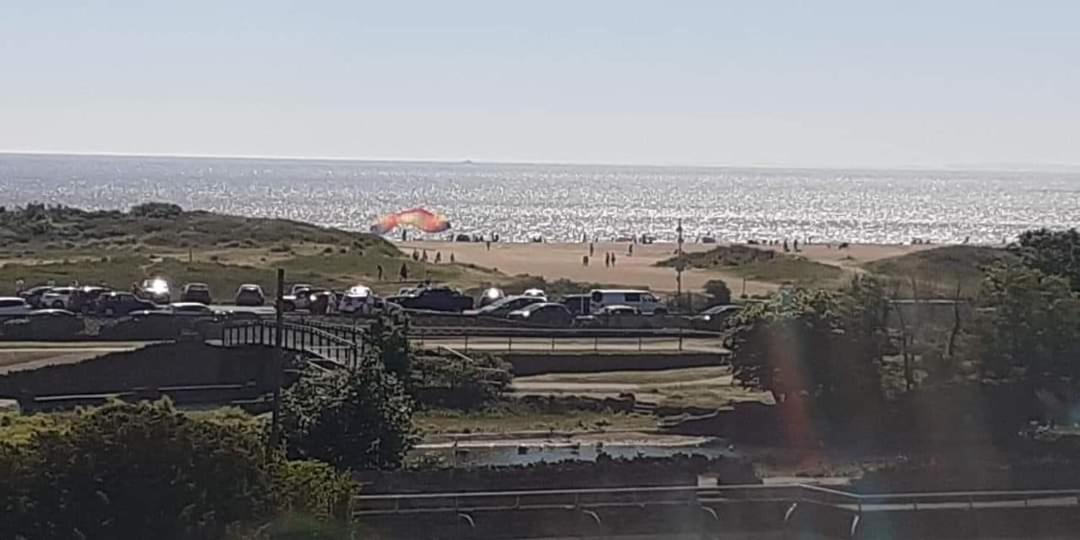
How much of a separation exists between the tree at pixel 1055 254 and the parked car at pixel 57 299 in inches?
1059

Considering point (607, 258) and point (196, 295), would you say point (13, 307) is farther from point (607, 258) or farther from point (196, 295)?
point (607, 258)

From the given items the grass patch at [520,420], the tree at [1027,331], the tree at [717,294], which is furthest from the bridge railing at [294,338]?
the tree at [717,294]

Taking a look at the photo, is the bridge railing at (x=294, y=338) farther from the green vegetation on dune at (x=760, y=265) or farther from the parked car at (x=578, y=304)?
the green vegetation on dune at (x=760, y=265)

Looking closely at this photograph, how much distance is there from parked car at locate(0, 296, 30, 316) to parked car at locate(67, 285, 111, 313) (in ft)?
4.19

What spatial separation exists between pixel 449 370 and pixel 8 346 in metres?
12.3

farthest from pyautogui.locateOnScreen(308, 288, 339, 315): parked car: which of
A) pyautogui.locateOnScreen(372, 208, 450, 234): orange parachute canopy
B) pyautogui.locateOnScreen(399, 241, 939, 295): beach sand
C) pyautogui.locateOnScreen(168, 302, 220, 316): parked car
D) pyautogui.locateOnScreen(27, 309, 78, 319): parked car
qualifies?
pyautogui.locateOnScreen(372, 208, 450, 234): orange parachute canopy

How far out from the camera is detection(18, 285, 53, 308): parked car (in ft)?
167

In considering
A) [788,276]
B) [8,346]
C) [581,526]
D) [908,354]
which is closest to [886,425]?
[908,354]

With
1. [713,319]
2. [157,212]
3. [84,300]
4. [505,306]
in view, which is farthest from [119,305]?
[157,212]

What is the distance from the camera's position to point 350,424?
28188 millimetres

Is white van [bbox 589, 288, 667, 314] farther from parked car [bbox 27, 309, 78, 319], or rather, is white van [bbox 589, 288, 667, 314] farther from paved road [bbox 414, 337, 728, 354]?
parked car [bbox 27, 309, 78, 319]

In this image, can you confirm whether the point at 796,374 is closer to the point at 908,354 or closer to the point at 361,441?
the point at 908,354

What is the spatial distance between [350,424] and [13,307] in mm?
23627

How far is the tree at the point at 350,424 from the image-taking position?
27.9 m
